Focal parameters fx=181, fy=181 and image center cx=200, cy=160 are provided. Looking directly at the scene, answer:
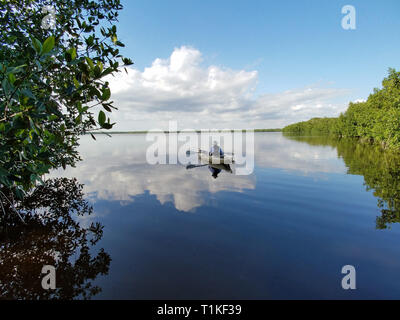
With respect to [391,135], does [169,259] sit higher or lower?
lower

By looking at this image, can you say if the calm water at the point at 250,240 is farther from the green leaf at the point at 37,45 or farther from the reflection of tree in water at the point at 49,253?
the green leaf at the point at 37,45

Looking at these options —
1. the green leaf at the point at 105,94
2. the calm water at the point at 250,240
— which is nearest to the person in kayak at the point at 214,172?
the calm water at the point at 250,240

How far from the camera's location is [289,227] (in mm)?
9586

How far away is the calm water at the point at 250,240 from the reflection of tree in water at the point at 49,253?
0.48 m

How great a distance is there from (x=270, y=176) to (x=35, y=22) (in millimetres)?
20394

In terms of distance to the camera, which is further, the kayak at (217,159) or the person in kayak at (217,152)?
the person in kayak at (217,152)

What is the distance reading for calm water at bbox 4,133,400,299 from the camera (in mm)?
5930

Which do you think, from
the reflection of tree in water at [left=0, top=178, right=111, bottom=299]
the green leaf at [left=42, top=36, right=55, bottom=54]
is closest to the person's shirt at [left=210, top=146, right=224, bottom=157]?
the reflection of tree in water at [left=0, top=178, right=111, bottom=299]

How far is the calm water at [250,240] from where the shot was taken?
593 centimetres

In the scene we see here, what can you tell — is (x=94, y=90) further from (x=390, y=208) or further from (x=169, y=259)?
(x=390, y=208)

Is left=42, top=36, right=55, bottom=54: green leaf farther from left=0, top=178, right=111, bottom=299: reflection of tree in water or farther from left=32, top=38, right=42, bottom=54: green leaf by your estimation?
left=0, top=178, right=111, bottom=299: reflection of tree in water

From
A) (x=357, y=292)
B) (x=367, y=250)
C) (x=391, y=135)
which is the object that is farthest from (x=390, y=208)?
(x=391, y=135)

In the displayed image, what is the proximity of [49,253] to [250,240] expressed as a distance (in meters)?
8.50
